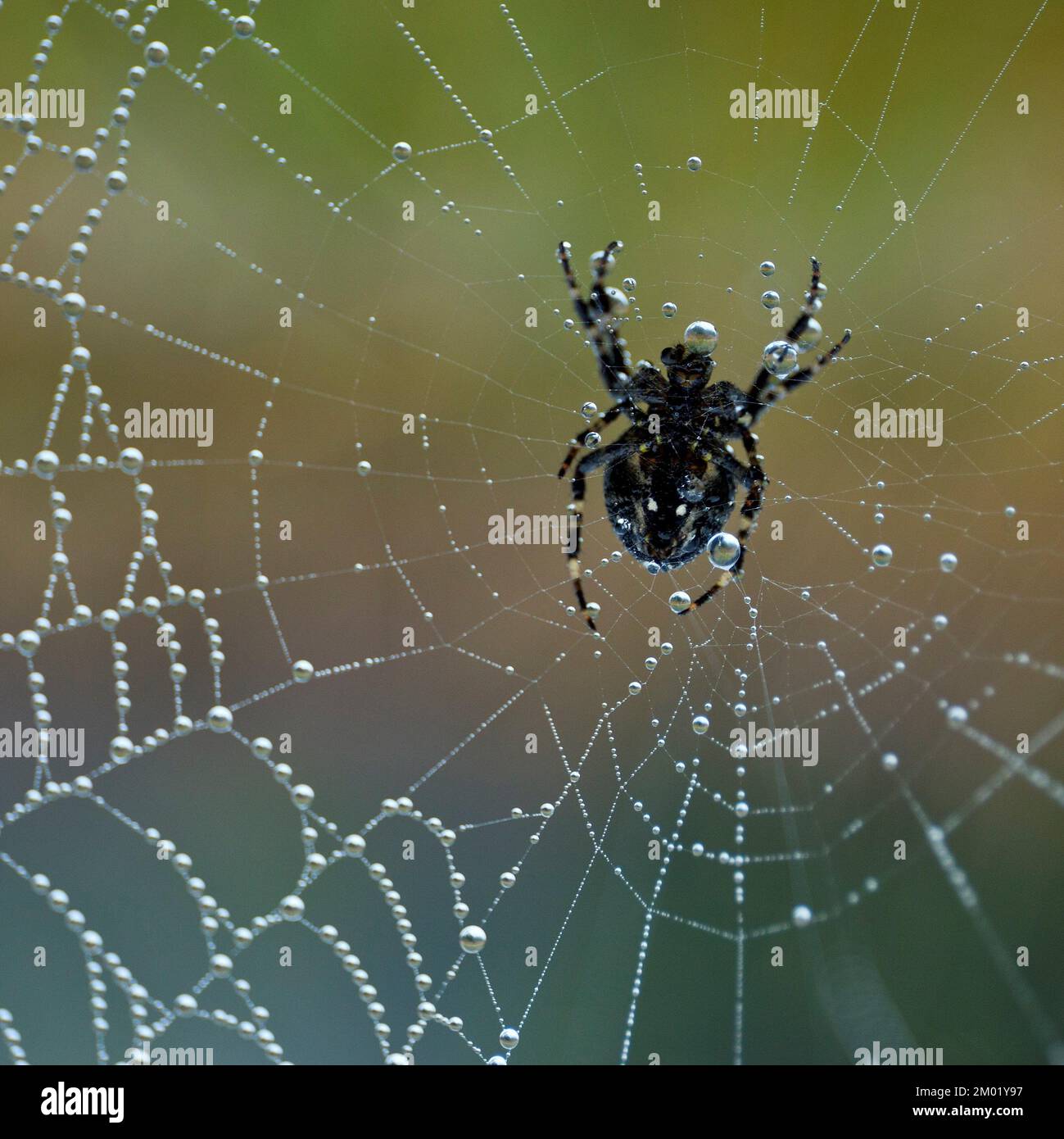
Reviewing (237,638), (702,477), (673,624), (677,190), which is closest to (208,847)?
(237,638)

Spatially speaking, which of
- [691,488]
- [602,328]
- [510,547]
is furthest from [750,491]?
[510,547]

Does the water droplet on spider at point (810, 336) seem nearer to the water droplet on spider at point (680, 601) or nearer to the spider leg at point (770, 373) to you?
the spider leg at point (770, 373)

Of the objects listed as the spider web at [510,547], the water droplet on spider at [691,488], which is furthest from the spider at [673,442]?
the spider web at [510,547]

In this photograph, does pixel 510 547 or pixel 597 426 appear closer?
pixel 597 426

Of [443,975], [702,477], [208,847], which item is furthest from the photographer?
[208,847]

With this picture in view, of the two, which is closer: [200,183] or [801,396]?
[801,396]

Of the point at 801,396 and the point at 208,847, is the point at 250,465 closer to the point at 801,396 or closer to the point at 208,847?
the point at 208,847

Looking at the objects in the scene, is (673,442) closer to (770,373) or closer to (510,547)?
(770,373)
